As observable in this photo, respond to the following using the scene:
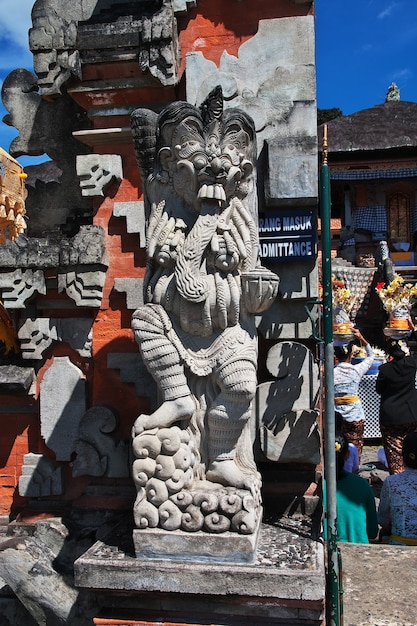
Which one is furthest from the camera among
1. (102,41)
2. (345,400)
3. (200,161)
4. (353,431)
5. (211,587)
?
(353,431)

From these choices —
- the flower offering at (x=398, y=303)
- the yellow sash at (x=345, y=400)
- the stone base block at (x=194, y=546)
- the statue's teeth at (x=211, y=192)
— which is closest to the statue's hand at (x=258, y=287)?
the statue's teeth at (x=211, y=192)

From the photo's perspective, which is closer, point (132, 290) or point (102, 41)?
point (102, 41)

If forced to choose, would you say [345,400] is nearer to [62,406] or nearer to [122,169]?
[62,406]

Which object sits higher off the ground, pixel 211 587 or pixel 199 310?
pixel 199 310

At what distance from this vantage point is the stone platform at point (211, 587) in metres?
3.18

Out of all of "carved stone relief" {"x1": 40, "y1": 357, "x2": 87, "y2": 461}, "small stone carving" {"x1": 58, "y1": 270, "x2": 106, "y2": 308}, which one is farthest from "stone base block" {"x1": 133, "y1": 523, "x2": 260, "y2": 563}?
"small stone carving" {"x1": 58, "y1": 270, "x2": 106, "y2": 308}

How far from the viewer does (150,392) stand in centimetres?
452

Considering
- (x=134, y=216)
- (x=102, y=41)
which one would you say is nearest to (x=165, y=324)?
(x=134, y=216)

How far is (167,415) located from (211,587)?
97cm

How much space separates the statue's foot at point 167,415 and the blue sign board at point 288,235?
1.33 meters

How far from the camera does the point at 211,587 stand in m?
3.24

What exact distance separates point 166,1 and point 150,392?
2907 mm

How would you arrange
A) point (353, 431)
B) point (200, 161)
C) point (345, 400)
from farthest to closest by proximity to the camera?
1. point (353, 431)
2. point (345, 400)
3. point (200, 161)

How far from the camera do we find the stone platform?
318 centimetres
